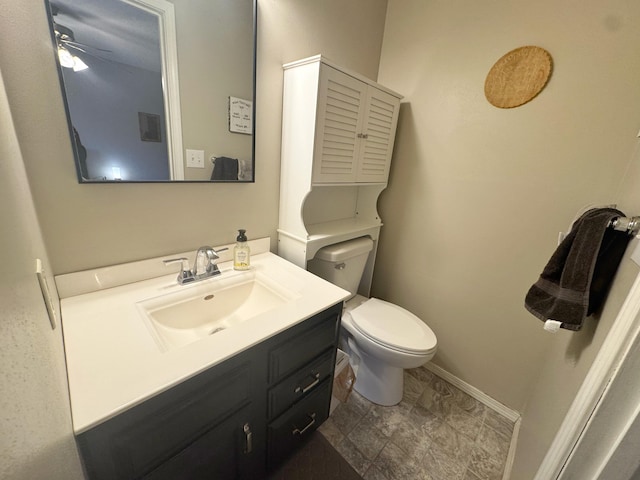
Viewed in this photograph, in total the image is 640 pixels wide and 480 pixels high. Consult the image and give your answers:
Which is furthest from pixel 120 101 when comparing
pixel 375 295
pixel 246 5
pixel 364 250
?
pixel 375 295

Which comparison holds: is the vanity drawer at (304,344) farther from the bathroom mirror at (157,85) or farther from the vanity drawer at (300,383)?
the bathroom mirror at (157,85)

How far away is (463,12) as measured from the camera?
1313 millimetres

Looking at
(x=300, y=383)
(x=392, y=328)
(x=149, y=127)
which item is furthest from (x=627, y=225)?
(x=149, y=127)

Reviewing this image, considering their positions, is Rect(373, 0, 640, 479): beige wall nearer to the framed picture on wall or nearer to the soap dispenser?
the soap dispenser

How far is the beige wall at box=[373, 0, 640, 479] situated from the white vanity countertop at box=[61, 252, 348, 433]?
860mm

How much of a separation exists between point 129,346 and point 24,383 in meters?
0.47

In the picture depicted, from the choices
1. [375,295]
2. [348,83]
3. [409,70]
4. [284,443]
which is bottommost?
[284,443]

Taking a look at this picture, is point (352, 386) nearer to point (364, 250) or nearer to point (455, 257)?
point (364, 250)

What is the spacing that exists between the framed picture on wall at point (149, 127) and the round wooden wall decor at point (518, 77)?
1.47 m

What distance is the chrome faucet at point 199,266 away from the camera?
1047 mm

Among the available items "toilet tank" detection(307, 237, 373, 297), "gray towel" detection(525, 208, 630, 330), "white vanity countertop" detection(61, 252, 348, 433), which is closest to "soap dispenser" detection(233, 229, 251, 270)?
"white vanity countertop" detection(61, 252, 348, 433)

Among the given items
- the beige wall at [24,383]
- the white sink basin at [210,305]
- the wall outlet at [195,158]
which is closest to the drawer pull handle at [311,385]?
the white sink basin at [210,305]

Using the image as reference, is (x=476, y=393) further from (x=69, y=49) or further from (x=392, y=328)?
(x=69, y=49)

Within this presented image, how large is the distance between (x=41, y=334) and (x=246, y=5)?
125 centimetres
